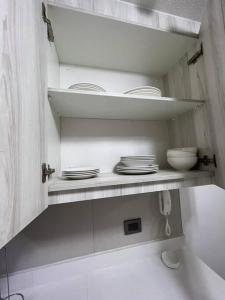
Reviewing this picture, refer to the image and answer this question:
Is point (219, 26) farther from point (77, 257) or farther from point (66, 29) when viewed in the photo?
point (77, 257)

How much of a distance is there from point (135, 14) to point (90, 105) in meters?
0.43

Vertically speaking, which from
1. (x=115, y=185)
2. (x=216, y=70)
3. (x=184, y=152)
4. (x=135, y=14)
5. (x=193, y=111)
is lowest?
(x=115, y=185)

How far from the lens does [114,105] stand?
0.77 m

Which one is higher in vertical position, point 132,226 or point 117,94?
point 117,94

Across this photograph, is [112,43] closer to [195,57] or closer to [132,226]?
[195,57]

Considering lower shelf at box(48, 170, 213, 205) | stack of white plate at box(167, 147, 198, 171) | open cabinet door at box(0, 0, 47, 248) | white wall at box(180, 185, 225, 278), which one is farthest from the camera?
white wall at box(180, 185, 225, 278)

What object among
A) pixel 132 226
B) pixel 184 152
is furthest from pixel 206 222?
pixel 184 152

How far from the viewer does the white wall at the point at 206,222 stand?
3.55 feet

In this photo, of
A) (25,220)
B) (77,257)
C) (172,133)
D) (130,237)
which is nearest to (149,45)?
(172,133)

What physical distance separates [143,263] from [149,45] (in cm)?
115

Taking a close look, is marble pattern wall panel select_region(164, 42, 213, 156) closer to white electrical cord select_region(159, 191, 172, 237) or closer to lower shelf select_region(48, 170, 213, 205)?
lower shelf select_region(48, 170, 213, 205)

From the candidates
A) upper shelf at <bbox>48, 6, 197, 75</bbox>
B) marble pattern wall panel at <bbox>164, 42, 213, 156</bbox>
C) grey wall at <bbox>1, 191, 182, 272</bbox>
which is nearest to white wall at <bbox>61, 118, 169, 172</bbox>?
marble pattern wall panel at <bbox>164, 42, 213, 156</bbox>

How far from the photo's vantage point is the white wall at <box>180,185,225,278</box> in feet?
3.55

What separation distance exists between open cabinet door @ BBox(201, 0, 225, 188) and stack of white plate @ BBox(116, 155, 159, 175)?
273 mm
